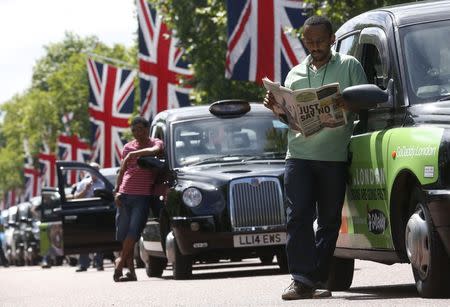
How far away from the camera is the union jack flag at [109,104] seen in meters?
50.6

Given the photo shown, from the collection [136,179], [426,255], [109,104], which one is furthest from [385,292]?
[109,104]

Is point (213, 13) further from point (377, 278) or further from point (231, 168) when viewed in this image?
point (377, 278)

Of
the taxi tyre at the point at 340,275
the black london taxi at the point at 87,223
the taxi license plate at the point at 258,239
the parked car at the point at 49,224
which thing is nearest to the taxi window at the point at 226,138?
the taxi license plate at the point at 258,239

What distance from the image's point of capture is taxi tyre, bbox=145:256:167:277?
20531mm

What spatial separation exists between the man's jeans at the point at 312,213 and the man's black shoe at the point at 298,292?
0.20 feet

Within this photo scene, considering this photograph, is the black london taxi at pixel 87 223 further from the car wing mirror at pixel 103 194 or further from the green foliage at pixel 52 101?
the green foliage at pixel 52 101

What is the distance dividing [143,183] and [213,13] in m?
25.3

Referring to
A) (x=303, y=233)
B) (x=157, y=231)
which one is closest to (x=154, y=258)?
(x=157, y=231)

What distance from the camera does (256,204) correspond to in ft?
57.5

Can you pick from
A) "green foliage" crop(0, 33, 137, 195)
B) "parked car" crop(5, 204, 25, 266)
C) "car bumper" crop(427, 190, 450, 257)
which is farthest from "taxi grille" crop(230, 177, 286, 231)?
"green foliage" crop(0, 33, 137, 195)

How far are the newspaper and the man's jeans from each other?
278 mm

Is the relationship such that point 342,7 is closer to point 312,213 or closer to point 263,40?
point 263,40

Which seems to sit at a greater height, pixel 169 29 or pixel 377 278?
pixel 169 29

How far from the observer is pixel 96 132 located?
174 ft
